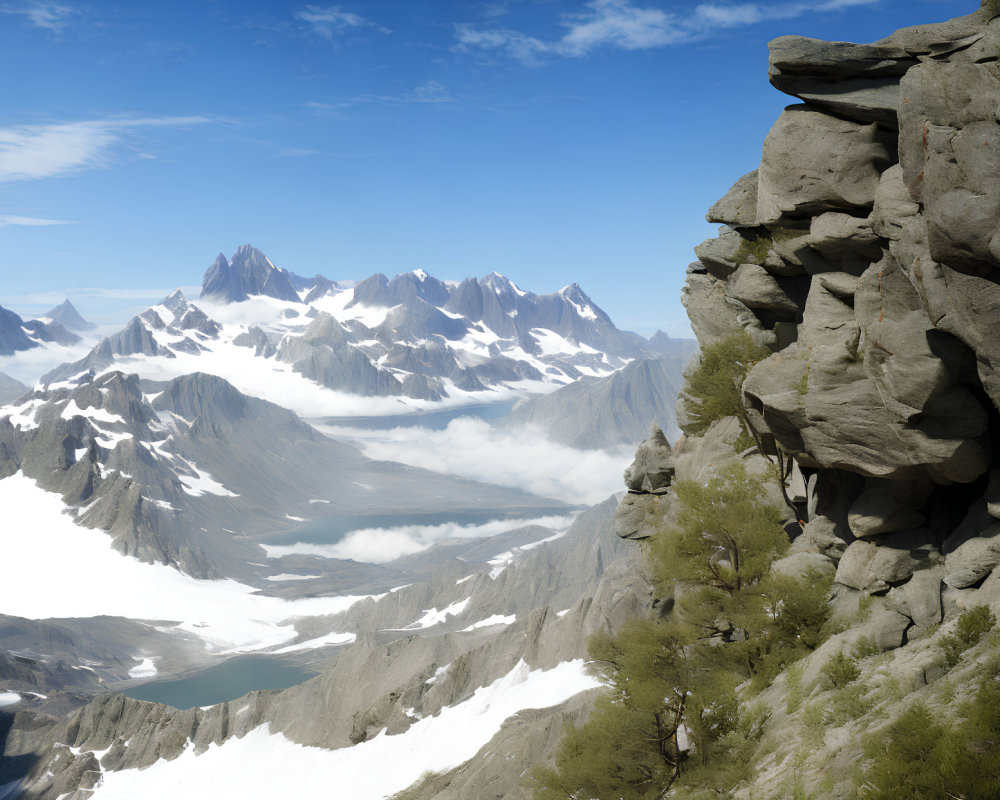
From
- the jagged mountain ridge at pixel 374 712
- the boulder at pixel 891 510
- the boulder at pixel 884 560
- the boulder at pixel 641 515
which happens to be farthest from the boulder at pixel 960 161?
the jagged mountain ridge at pixel 374 712

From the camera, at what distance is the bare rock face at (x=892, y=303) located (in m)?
16.6

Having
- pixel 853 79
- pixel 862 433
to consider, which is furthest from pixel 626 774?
pixel 853 79

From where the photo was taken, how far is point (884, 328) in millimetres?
19000

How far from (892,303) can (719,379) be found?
13.0 m

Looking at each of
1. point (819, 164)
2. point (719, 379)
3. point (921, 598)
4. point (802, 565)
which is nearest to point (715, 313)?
point (719, 379)

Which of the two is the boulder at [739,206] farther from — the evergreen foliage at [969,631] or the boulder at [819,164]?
the evergreen foliage at [969,631]

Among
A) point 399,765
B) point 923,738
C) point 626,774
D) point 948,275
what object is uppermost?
point 948,275

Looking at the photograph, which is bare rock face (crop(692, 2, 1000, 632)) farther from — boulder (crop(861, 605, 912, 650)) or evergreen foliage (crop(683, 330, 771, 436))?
evergreen foliage (crop(683, 330, 771, 436))

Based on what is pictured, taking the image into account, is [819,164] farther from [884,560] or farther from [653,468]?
[653,468]

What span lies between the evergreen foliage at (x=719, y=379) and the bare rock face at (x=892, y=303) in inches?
124

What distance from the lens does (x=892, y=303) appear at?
18.9m

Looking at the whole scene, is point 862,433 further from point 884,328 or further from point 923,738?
point 923,738

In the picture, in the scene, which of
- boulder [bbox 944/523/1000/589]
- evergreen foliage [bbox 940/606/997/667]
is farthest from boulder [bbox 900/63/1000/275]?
evergreen foliage [bbox 940/606/997/667]

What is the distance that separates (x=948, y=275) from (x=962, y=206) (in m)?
1.76
